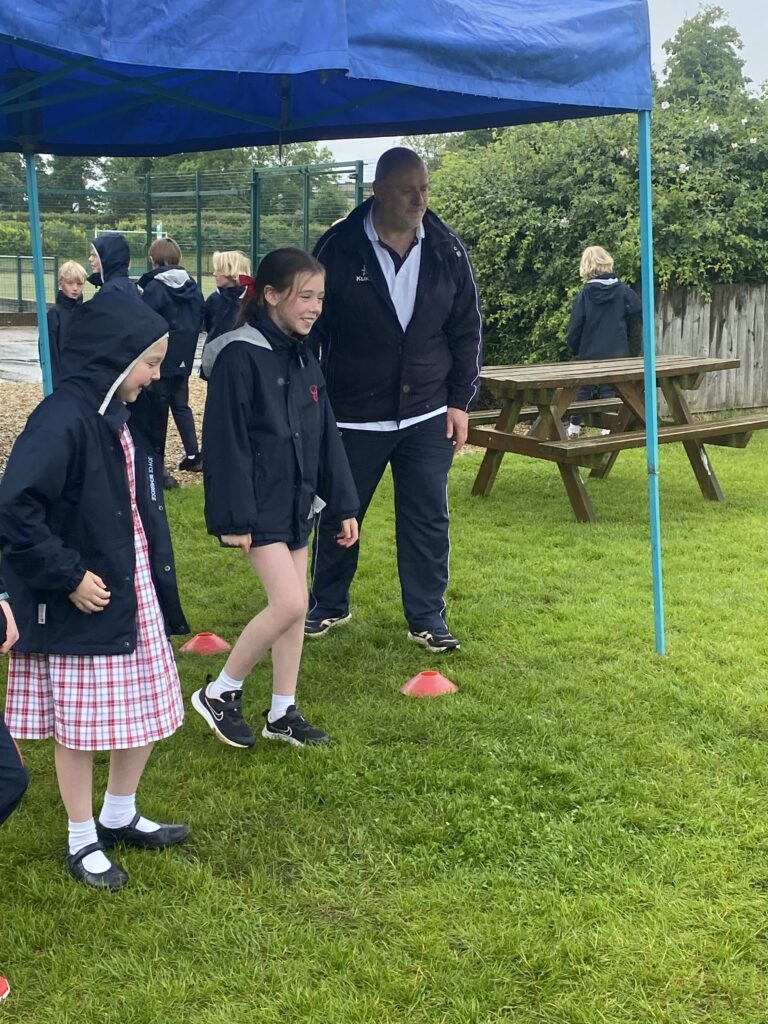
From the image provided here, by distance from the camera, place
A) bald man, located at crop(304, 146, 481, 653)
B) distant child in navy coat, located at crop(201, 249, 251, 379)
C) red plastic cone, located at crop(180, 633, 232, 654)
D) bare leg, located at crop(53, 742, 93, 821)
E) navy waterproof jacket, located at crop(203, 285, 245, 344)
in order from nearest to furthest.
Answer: bare leg, located at crop(53, 742, 93, 821) → bald man, located at crop(304, 146, 481, 653) → red plastic cone, located at crop(180, 633, 232, 654) → distant child in navy coat, located at crop(201, 249, 251, 379) → navy waterproof jacket, located at crop(203, 285, 245, 344)

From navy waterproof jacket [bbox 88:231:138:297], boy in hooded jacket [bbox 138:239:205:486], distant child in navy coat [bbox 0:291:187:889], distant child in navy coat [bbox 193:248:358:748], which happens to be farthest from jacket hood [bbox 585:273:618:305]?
distant child in navy coat [bbox 0:291:187:889]

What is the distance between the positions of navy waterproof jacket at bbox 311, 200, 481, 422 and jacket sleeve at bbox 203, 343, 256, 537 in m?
1.18

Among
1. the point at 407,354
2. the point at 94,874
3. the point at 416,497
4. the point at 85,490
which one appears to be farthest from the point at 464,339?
the point at 94,874

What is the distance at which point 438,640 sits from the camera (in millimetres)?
5219

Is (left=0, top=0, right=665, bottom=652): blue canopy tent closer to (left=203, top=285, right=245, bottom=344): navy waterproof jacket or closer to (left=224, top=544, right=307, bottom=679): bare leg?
(left=224, top=544, right=307, bottom=679): bare leg

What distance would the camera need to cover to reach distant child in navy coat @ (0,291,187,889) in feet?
9.43

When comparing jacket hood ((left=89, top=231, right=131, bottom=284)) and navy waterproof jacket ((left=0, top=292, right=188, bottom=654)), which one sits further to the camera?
jacket hood ((left=89, top=231, right=131, bottom=284))

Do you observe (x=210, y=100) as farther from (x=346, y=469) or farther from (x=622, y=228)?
(x=622, y=228)

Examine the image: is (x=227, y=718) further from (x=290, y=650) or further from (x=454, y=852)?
(x=454, y=852)

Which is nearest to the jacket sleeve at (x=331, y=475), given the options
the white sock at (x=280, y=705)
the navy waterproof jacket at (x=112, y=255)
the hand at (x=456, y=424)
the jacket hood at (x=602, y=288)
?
the white sock at (x=280, y=705)

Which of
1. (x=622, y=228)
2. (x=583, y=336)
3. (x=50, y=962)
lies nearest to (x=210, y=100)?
(x=50, y=962)

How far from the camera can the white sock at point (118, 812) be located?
334 cm

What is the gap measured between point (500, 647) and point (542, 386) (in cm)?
291

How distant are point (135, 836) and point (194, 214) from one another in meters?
19.6
